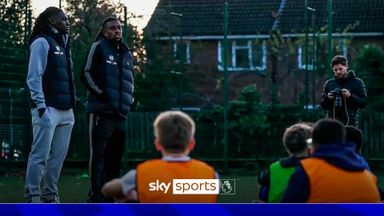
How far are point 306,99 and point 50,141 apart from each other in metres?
9.62

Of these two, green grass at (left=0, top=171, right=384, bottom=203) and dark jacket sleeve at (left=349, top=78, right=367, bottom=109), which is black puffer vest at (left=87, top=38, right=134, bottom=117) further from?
dark jacket sleeve at (left=349, top=78, right=367, bottom=109)

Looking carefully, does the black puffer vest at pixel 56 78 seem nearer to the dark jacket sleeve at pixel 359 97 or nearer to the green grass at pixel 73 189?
the green grass at pixel 73 189

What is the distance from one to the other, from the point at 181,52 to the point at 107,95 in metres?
9.30

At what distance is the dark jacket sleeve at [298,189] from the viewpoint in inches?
204

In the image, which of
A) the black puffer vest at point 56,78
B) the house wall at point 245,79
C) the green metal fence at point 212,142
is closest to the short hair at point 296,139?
the black puffer vest at point 56,78

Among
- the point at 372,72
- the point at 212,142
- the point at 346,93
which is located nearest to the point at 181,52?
the point at 212,142

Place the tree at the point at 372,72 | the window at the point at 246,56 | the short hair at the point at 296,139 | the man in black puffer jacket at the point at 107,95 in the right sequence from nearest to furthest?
the short hair at the point at 296,139
the man in black puffer jacket at the point at 107,95
the tree at the point at 372,72
the window at the point at 246,56

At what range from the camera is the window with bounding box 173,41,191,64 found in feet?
59.7

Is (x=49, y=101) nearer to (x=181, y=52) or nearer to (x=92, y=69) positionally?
(x=92, y=69)

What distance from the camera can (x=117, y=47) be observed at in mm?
9266

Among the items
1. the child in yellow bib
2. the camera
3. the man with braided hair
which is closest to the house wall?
the camera

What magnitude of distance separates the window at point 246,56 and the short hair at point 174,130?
49.8ft

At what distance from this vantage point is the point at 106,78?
9125mm
